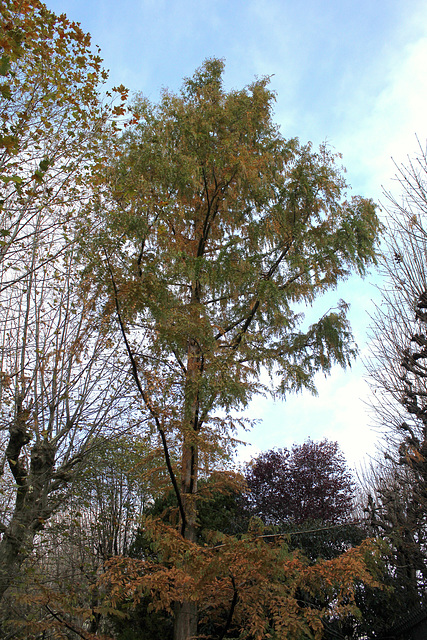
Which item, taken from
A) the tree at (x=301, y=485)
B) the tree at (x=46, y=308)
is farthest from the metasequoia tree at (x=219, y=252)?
the tree at (x=301, y=485)

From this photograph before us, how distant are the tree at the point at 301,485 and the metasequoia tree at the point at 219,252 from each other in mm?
4834

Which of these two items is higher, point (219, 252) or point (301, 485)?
point (219, 252)

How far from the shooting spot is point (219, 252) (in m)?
6.79

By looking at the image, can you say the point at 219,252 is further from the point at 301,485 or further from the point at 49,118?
the point at 301,485

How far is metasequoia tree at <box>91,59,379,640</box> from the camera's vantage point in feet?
18.4

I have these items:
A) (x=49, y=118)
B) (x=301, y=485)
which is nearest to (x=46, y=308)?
(x=49, y=118)

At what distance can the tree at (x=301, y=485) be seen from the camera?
10602 millimetres

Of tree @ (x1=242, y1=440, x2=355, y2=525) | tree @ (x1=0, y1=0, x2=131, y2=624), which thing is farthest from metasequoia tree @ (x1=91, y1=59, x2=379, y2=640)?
tree @ (x1=242, y1=440, x2=355, y2=525)

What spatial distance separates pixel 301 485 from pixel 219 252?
7.09 metres

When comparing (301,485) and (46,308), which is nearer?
(46,308)

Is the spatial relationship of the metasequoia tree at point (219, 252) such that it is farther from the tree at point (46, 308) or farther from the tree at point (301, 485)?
the tree at point (301, 485)

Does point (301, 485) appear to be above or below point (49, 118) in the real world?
below

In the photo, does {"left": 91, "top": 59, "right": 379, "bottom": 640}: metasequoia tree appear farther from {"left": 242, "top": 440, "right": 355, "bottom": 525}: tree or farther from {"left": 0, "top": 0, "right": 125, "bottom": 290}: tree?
{"left": 242, "top": 440, "right": 355, "bottom": 525}: tree

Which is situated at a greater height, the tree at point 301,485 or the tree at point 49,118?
the tree at point 49,118
